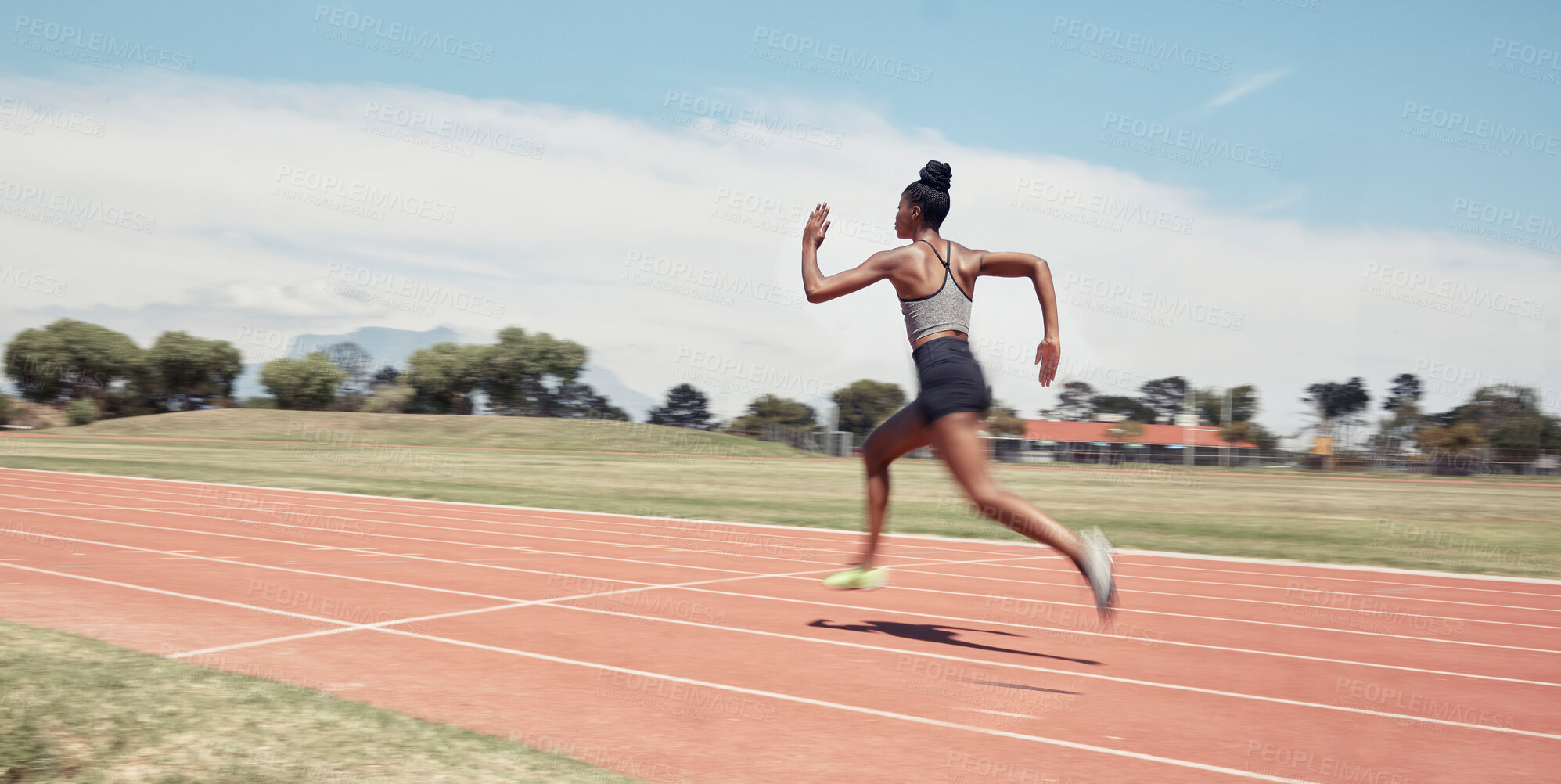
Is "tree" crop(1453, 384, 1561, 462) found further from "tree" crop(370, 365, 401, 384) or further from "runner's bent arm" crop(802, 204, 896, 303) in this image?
"tree" crop(370, 365, 401, 384)

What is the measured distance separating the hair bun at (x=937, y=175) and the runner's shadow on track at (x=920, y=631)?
2.45 m

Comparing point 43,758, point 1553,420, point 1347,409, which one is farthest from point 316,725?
point 1347,409

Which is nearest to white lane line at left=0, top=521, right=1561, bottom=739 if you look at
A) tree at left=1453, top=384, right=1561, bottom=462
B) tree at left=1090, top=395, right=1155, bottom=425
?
tree at left=1453, top=384, right=1561, bottom=462

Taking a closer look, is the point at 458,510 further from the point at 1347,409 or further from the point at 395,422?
the point at 1347,409

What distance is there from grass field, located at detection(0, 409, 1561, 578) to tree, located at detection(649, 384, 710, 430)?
67.8 meters

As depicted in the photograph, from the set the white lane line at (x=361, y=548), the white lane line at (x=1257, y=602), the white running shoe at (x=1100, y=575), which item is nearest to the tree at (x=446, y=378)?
the white lane line at (x=361, y=548)

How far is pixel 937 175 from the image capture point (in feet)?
18.5

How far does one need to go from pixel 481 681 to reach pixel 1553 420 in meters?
96.9

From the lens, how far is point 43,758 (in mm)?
3162

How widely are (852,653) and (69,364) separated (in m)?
106

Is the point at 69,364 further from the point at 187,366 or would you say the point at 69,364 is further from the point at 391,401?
the point at 391,401

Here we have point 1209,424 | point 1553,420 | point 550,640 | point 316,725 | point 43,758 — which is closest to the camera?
point 43,758

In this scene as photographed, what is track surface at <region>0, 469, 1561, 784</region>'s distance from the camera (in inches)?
155

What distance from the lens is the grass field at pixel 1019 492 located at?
1512 cm
